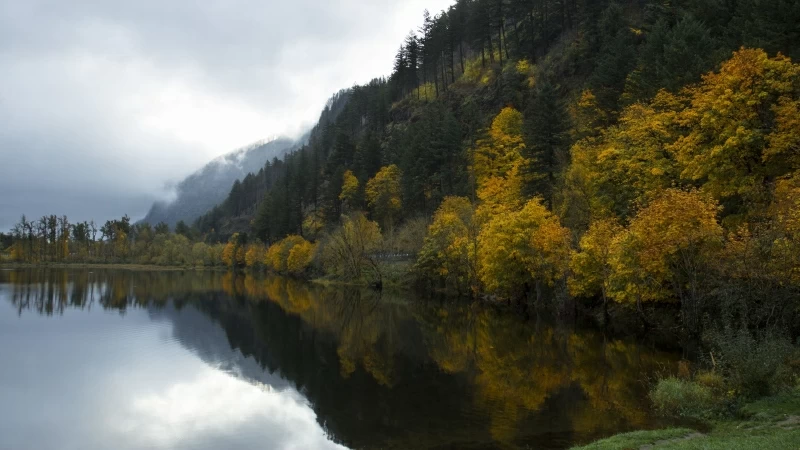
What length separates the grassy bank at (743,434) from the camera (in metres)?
11.8

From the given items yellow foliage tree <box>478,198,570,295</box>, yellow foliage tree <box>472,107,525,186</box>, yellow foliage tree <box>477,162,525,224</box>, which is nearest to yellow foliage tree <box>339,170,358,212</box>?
yellow foliage tree <box>472,107,525,186</box>

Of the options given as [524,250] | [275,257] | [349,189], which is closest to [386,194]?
[349,189]

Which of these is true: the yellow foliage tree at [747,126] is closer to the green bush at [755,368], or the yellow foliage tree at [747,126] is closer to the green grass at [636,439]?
the green bush at [755,368]

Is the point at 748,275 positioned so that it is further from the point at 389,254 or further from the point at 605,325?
the point at 389,254

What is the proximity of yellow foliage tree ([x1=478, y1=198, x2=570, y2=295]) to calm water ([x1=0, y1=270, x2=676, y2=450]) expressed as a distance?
4704 millimetres

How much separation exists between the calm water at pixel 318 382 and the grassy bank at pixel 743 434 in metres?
2.62

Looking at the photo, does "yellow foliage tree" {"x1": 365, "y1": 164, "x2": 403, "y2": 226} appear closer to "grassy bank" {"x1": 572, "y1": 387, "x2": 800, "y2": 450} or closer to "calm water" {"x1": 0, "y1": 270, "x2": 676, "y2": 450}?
"calm water" {"x1": 0, "y1": 270, "x2": 676, "y2": 450}

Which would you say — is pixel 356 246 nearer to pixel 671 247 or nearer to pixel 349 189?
pixel 349 189

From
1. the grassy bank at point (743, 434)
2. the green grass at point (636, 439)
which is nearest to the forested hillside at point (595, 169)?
the grassy bank at point (743, 434)

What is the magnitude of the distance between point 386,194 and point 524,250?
161 ft

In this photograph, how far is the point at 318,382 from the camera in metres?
26.8

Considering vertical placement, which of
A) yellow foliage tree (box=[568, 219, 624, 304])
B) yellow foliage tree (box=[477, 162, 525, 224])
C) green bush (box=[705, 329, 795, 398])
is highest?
yellow foliage tree (box=[477, 162, 525, 224])

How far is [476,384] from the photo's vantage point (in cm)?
2459

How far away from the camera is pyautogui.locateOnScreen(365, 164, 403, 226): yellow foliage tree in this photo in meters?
91.9
